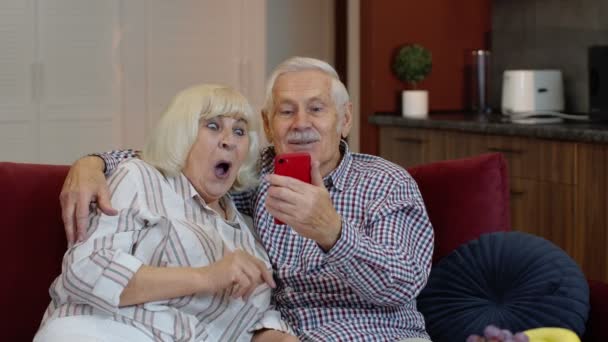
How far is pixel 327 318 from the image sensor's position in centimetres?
210

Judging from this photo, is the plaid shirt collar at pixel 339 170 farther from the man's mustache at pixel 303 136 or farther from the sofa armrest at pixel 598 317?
the sofa armrest at pixel 598 317

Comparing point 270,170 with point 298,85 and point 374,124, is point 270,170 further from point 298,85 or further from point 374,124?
point 374,124

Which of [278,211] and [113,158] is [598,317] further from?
[113,158]

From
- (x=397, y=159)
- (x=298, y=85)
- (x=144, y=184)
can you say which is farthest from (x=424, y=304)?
(x=397, y=159)

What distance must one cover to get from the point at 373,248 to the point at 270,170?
51 centimetres

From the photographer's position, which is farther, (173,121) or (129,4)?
(129,4)

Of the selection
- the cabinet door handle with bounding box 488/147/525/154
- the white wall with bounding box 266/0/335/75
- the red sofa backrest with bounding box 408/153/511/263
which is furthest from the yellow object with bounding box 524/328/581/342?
the white wall with bounding box 266/0/335/75

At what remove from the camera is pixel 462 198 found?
7.91 ft

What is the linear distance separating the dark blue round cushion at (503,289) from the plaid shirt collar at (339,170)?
0.34 meters

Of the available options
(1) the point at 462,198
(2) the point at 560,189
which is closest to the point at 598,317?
(1) the point at 462,198

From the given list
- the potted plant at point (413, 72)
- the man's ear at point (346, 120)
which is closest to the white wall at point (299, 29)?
the potted plant at point (413, 72)

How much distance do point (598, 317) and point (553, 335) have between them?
55cm

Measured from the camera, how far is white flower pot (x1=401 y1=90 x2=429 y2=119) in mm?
4645

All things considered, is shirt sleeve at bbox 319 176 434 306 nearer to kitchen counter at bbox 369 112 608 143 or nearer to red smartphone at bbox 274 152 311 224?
red smartphone at bbox 274 152 311 224
